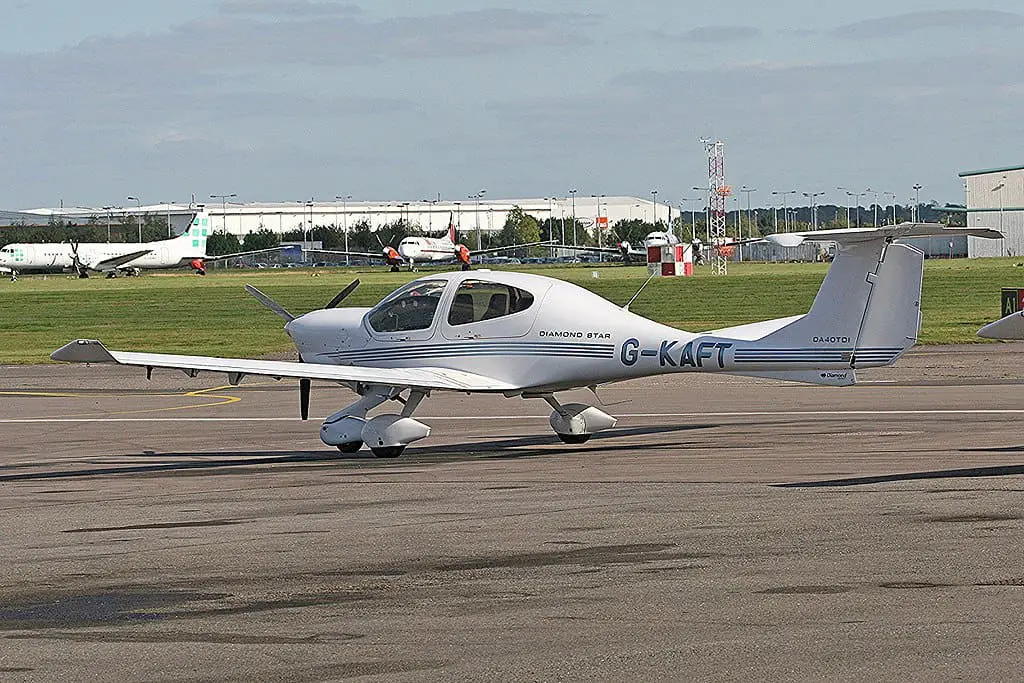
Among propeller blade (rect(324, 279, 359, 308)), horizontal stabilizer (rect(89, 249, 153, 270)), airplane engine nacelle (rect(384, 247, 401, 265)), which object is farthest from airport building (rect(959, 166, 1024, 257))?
propeller blade (rect(324, 279, 359, 308))

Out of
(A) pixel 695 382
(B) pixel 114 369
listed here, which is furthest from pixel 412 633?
(B) pixel 114 369

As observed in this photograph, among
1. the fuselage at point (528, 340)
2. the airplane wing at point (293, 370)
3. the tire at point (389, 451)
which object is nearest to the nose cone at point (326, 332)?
the fuselage at point (528, 340)

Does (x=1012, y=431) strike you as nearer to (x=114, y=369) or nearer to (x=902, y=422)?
(x=902, y=422)

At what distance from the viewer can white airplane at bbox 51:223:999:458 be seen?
16906 millimetres

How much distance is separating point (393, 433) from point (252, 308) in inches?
1967

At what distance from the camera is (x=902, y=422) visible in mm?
20578

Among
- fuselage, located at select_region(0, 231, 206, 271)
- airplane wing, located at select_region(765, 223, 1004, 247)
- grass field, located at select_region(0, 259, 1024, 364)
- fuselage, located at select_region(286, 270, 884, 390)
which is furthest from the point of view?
fuselage, located at select_region(0, 231, 206, 271)

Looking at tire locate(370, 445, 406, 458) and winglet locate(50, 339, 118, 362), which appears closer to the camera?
winglet locate(50, 339, 118, 362)

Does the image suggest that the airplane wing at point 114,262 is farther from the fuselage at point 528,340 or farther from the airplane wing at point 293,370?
the airplane wing at point 293,370

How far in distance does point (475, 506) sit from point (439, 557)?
2.64 meters

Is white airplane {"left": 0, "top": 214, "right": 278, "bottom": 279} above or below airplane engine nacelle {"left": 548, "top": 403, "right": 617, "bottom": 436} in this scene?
above

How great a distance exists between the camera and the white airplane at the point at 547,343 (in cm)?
1691

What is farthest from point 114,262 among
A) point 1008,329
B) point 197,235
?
point 1008,329

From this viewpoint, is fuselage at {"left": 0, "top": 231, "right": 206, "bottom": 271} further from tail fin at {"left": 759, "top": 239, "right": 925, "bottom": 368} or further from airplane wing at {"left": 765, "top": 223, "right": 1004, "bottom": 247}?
airplane wing at {"left": 765, "top": 223, "right": 1004, "bottom": 247}
